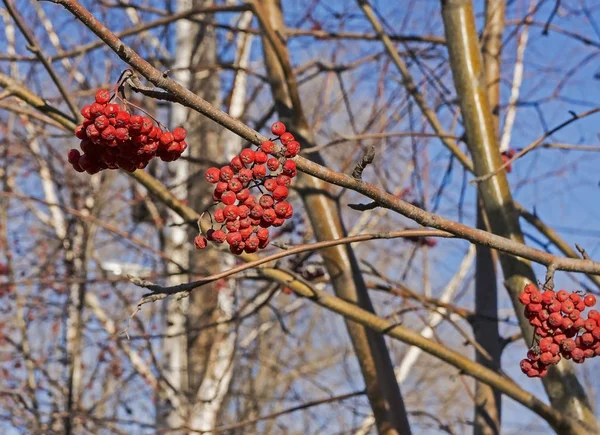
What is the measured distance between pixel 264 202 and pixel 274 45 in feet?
4.81

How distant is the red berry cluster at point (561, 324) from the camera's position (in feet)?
4.63

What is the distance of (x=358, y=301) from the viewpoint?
2.47 metres

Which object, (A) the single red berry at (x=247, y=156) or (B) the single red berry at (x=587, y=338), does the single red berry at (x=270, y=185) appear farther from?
(B) the single red berry at (x=587, y=338)

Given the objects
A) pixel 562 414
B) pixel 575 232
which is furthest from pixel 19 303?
pixel 562 414

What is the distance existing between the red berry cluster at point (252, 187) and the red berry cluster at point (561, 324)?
55 centimetres

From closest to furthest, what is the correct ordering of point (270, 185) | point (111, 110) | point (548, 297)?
point (111, 110) < point (270, 185) < point (548, 297)

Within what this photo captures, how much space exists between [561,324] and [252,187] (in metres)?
0.69

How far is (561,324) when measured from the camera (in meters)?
1.41

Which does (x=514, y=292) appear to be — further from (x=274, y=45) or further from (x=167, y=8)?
(x=167, y=8)

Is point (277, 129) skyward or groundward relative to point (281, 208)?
skyward

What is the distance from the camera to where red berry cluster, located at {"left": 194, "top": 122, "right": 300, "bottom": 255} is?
1224 millimetres

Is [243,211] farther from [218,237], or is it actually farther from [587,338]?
[587,338]

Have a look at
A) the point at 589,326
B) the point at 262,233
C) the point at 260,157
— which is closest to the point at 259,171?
the point at 260,157

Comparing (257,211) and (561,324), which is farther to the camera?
(561,324)
